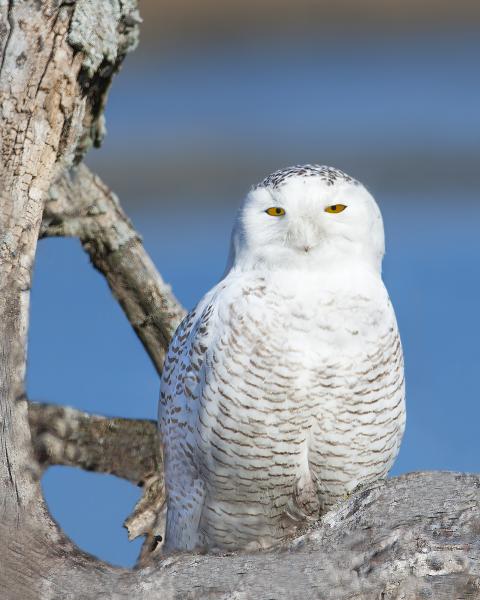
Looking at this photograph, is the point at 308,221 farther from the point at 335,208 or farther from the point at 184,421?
the point at 184,421

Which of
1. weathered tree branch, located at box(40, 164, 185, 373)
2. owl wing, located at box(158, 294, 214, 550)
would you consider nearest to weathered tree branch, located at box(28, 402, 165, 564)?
weathered tree branch, located at box(40, 164, 185, 373)

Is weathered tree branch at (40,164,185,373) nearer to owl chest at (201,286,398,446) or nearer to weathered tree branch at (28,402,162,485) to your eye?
weathered tree branch at (28,402,162,485)

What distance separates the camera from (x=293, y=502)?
2.12 m

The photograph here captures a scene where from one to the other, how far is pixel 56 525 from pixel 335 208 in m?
0.84

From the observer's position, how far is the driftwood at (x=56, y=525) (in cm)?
153

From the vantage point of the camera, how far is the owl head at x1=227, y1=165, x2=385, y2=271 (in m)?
1.94

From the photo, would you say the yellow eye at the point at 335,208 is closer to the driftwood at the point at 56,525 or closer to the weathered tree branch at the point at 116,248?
the driftwood at the point at 56,525

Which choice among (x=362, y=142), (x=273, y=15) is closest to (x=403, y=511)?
(x=273, y=15)

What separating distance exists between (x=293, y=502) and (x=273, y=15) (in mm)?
2485

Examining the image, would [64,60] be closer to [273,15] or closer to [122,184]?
[273,15]

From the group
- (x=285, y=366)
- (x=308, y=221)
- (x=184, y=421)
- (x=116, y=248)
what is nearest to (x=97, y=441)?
(x=116, y=248)

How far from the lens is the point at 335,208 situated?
197 cm

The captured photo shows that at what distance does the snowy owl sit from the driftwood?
301 mm

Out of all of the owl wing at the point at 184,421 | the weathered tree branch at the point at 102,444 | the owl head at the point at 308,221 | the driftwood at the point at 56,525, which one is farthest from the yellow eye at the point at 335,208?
the weathered tree branch at the point at 102,444
